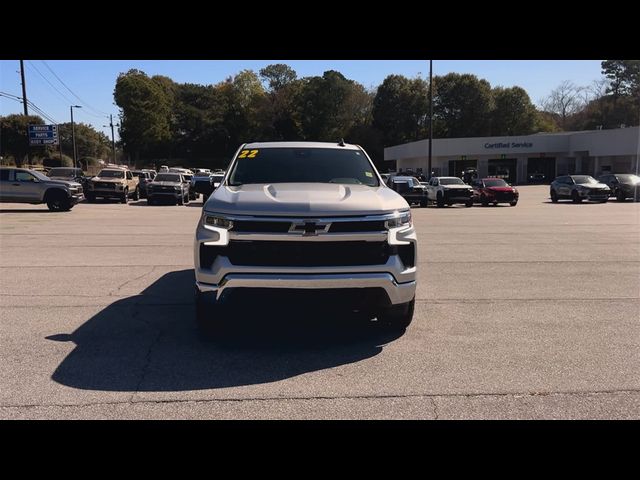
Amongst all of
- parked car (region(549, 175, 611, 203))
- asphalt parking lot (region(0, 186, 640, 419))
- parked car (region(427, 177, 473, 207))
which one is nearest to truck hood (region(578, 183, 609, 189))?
parked car (region(549, 175, 611, 203))

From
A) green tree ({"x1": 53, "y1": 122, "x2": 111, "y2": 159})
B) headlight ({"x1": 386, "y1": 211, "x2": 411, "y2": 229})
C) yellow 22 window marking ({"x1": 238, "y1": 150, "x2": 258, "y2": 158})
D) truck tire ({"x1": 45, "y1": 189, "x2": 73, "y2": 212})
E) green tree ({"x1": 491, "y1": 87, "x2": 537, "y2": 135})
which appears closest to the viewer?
headlight ({"x1": 386, "y1": 211, "x2": 411, "y2": 229})

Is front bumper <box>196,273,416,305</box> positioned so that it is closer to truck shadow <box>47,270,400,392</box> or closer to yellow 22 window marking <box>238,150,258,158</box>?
truck shadow <box>47,270,400,392</box>

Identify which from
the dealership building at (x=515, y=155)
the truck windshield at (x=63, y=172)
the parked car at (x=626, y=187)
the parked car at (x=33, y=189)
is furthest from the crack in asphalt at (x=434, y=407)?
the dealership building at (x=515, y=155)

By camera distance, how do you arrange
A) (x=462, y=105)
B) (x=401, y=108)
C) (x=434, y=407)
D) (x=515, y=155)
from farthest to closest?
1. (x=401, y=108)
2. (x=462, y=105)
3. (x=515, y=155)
4. (x=434, y=407)

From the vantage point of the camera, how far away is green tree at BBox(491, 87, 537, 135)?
7794cm

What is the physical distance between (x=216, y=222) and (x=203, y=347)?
125cm

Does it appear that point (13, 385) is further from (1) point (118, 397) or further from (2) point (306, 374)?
(2) point (306, 374)

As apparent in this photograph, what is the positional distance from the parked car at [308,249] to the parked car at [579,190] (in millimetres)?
28470

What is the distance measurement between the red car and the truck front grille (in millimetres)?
26703

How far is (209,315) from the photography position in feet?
17.0

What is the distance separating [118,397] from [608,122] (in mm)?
95640

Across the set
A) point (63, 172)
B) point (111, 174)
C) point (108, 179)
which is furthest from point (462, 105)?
point (108, 179)

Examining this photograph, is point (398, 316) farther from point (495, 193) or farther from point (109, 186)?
point (109, 186)
